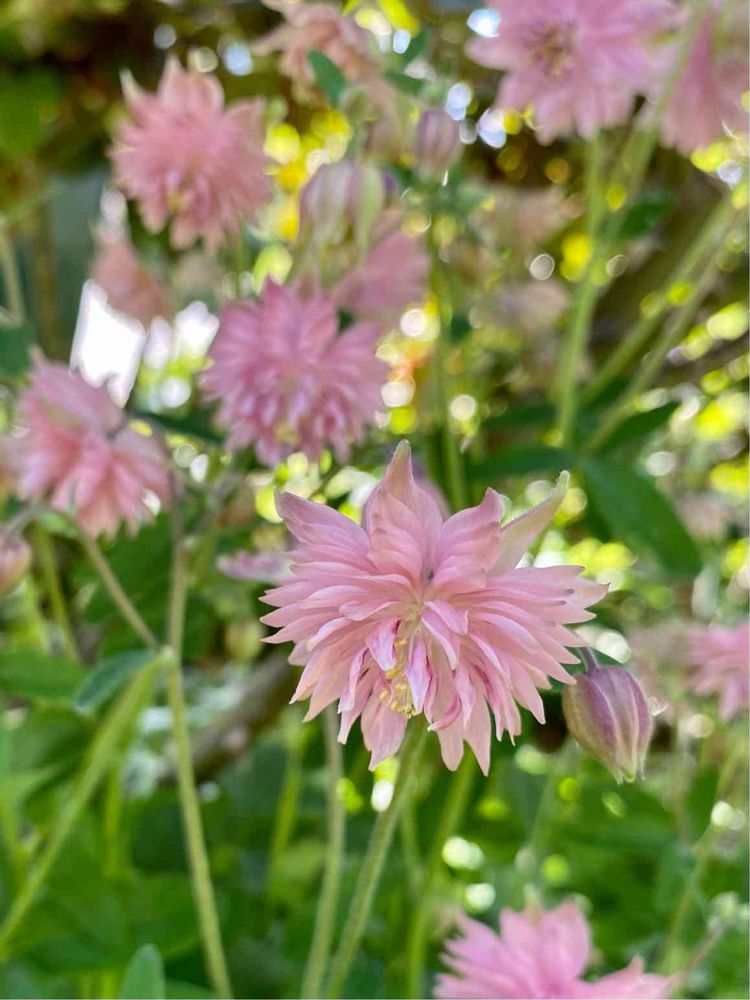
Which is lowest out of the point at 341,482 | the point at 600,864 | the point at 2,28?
the point at 600,864

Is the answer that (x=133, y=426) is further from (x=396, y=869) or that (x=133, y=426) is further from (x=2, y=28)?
(x=2, y=28)

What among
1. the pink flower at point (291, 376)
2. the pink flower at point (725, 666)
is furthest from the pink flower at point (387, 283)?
the pink flower at point (725, 666)

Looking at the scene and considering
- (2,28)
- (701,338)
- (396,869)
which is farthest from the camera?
(2,28)

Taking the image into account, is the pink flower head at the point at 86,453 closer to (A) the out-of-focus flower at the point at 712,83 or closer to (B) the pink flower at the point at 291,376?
(B) the pink flower at the point at 291,376

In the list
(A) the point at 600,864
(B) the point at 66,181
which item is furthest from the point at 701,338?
(B) the point at 66,181

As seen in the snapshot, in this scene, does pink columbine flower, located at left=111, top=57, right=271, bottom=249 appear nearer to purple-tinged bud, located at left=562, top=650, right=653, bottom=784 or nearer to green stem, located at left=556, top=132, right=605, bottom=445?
green stem, located at left=556, top=132, right=605, bottom=445

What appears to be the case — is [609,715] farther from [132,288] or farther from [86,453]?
[132,288]
